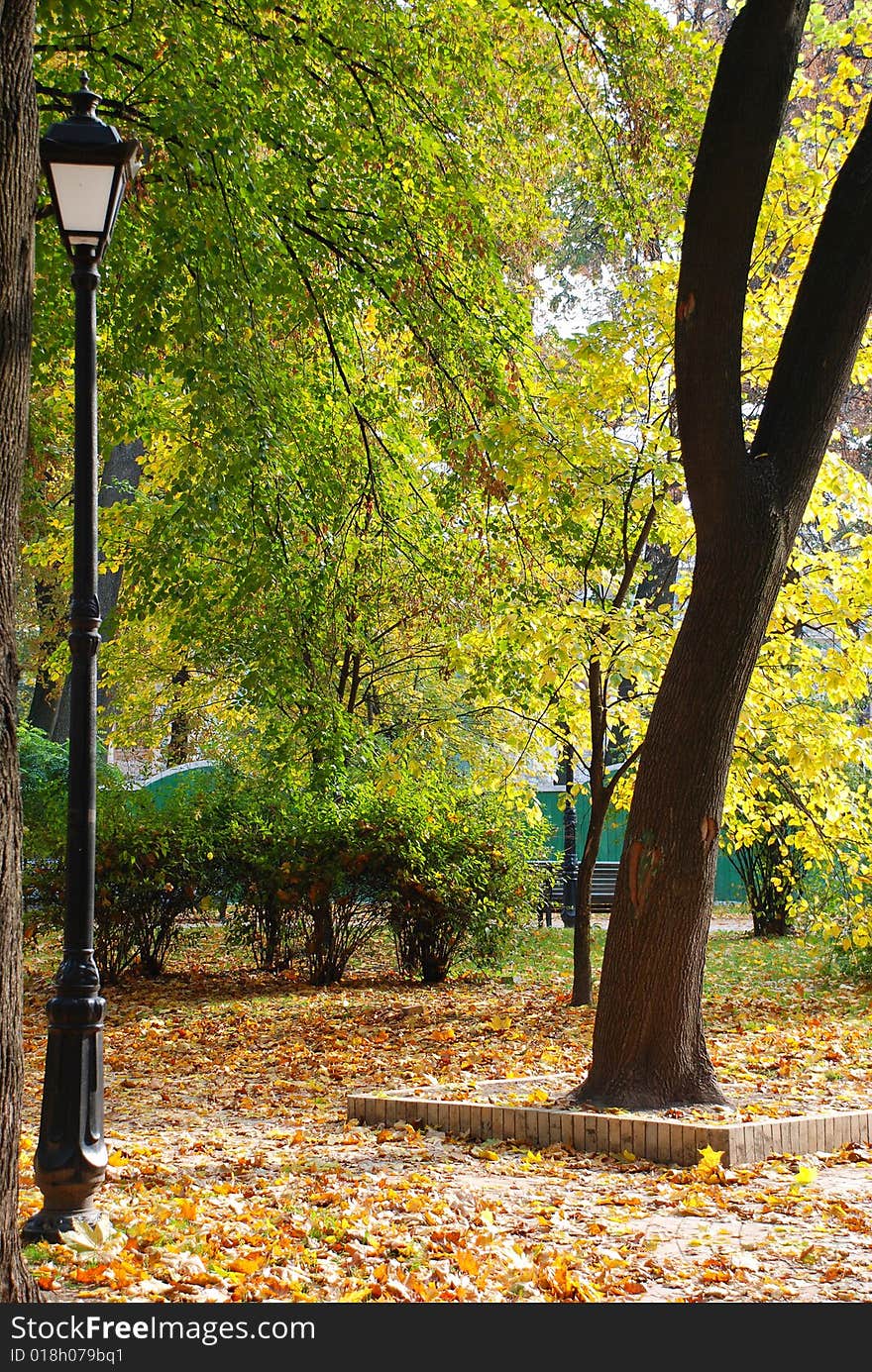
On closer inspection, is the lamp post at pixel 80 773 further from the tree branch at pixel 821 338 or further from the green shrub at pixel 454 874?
the green shrub at pixel 454 874

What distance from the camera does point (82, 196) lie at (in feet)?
16.0

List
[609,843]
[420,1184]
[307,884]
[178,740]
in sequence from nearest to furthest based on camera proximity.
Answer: [420,1184]
[307,884]
[178,740]
[609,843]

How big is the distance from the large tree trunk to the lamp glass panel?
1343 mm

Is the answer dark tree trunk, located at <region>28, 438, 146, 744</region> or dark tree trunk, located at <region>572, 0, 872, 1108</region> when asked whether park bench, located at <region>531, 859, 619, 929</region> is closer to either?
dark tree trunk, located at <region>28, 438, 146, 744</region>

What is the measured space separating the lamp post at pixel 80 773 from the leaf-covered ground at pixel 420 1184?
11.7 inches

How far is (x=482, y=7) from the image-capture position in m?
9.35

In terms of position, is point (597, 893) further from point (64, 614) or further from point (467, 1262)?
point (467, 1262)

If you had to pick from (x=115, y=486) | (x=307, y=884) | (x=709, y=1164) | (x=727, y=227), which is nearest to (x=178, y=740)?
(x=115, y=486)

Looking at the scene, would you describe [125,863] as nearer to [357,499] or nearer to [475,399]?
[357,499]

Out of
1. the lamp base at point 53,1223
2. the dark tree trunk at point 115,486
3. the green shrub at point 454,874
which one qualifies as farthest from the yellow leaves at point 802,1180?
the dark tree trunk at point 115,486

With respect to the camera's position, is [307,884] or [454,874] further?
[307,884]

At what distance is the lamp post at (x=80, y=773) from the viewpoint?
14.2 ft

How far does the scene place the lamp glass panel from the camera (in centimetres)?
482

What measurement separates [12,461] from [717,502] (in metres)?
3.81
